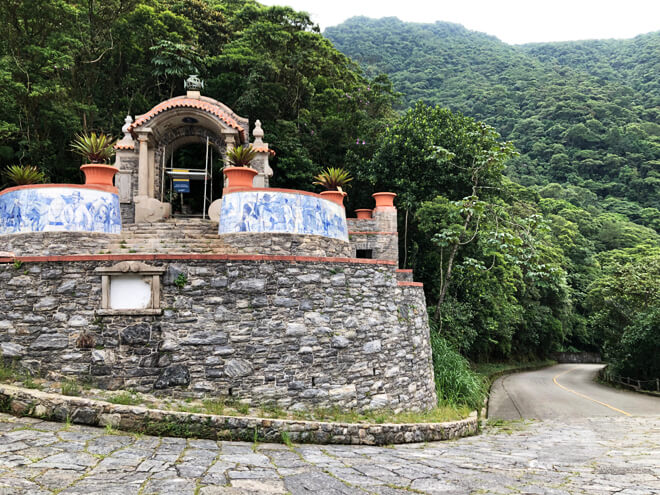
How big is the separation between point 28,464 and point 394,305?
19.2ft

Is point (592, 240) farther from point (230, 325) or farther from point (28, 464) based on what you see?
point (28, 464)

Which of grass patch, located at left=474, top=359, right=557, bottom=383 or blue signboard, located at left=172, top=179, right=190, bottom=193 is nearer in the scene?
blue signboard, located at left=172, top=179, right=190, bottom=193

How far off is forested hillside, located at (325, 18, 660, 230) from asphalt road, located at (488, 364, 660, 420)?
34.5 metres

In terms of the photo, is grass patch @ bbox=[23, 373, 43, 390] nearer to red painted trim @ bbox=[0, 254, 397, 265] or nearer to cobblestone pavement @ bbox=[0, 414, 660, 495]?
cobblestone pavement @ bbox=[0, 414, 660, 495]

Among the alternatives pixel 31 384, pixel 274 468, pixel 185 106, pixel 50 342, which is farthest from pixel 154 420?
pixel 185 106

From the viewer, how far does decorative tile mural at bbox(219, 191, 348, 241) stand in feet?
27.0

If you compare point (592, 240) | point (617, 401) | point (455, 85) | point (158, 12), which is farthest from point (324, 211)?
point (455, 85)

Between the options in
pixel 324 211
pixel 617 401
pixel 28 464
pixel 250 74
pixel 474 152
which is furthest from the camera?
pixel 250 74

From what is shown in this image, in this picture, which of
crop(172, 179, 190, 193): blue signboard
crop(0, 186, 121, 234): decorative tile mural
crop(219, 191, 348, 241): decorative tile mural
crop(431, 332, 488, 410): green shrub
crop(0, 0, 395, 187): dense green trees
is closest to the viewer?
crop(0, 186, 121, 234): decorative tile mural

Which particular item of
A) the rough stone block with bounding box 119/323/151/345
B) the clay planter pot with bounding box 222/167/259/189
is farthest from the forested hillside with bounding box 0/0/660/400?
the rough stone block with bounding box 119/323/151/345

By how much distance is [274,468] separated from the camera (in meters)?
4.14

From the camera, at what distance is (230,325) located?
6.40 meters

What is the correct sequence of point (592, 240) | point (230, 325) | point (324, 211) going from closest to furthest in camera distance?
point (230, 325) < point (324, 211) < point (592, 240)

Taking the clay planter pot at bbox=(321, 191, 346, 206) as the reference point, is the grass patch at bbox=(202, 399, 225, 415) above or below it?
below
